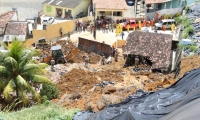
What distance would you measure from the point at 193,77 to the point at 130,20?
25.4m

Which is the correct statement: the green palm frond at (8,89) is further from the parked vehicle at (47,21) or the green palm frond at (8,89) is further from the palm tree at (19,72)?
the parked vehicle at (47,21)

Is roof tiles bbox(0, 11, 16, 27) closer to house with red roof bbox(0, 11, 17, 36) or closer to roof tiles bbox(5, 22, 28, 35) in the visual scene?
house with red roof bbox(0, 11, 17, 36)

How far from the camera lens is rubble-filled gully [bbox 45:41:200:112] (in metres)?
16.8

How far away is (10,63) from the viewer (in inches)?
690

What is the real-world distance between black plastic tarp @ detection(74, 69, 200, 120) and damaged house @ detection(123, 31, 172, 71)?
9.39m

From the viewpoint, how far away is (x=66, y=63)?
2709 centimetres

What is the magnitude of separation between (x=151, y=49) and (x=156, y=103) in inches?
502

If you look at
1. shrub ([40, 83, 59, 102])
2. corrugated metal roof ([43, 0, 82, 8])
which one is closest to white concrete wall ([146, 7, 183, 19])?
corrugated metal roof ([43, 0, 82, 8])

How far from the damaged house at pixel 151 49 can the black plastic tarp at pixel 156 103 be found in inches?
370

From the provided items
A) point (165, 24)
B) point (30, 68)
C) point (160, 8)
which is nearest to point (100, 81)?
point (30, 68)

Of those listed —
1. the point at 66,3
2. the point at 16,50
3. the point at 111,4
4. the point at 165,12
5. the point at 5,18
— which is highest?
the point at 66,3

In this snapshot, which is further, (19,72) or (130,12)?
(130,12)

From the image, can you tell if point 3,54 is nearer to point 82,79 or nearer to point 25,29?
point 82,79

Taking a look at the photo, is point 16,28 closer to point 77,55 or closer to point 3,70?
point 77,55
